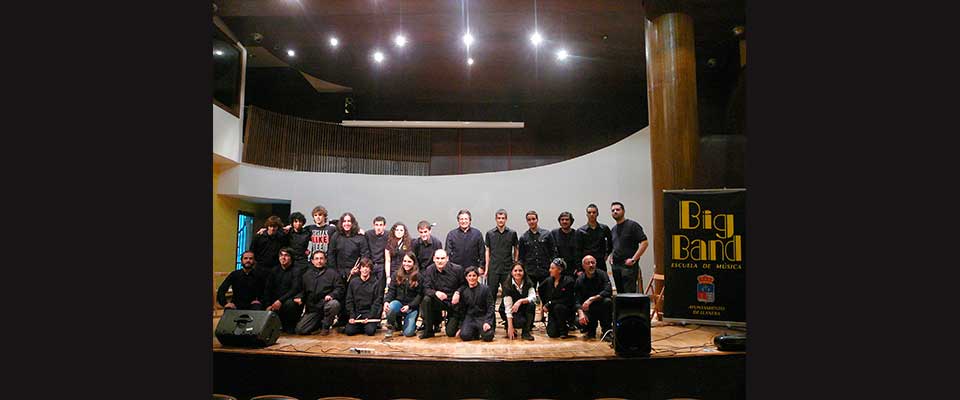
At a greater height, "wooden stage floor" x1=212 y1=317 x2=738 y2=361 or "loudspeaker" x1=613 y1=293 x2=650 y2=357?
"loudspeaker" x1=613 y1=293 x2=650 y2=357

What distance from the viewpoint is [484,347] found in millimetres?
4301

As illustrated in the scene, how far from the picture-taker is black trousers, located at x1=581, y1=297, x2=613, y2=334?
4691 millimetres

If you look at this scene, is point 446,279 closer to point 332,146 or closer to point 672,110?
point 672,110

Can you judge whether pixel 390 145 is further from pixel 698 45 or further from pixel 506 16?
pixel 698 45

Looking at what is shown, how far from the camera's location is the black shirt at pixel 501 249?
18.4 feet

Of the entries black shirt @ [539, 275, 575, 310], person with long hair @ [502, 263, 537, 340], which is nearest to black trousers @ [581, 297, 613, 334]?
black shirt @ [539, 275, 575, 310]

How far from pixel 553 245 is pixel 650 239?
9.95ft

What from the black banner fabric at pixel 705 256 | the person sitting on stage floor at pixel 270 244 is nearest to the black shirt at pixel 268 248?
the person sitting on stage floor at pixel 270 244

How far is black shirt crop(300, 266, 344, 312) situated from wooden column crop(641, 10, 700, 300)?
11.4ft

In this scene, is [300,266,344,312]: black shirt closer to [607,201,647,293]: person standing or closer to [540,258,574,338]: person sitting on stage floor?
[540,258,574,338]: person sitting on stage floor

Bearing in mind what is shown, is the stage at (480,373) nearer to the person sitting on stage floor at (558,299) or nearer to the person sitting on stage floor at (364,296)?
the person sitting on stage floor at (558,299)

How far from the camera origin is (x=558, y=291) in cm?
488

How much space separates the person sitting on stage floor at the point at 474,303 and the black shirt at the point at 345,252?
1.25 meters

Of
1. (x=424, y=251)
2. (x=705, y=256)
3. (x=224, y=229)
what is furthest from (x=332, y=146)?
(x=705, y=256)
